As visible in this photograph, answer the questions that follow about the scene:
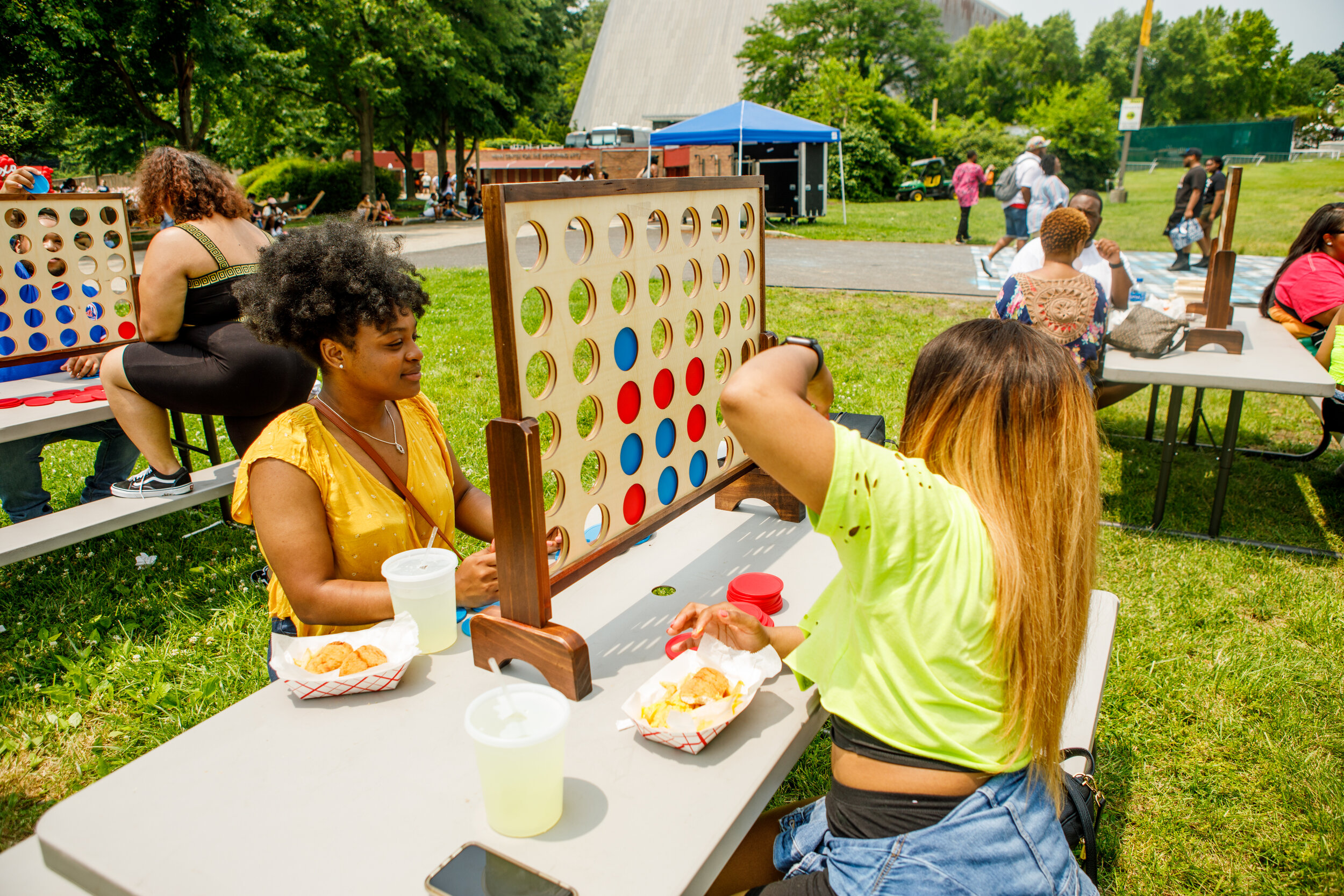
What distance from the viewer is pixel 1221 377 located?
403 centimetres

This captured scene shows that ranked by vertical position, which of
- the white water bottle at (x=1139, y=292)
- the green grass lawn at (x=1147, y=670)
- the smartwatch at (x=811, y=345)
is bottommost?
the green grass lawn at (x=1147, y=670)

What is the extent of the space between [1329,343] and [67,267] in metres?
6.52

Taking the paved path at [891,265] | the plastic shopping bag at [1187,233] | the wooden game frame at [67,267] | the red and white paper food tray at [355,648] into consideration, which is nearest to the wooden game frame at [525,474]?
the red and white paper food tray at [355,648]

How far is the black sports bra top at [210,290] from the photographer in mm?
3404

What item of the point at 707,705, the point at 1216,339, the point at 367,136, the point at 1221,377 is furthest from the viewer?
the point at 367,136

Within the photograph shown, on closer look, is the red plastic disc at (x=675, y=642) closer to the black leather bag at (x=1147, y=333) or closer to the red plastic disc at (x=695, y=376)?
the red plastic disc at (x=695, y=376)

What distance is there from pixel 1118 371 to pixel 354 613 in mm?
3866

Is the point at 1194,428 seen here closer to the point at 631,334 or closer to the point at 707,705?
the point at 631,334

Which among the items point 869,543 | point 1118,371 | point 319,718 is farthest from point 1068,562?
point 1118,371

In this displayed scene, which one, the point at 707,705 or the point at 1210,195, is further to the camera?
the point at 1210,195

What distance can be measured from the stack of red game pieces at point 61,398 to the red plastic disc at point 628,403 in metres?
2.86

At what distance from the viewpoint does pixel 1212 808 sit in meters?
2.60

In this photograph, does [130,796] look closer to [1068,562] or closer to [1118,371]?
[1068,562]

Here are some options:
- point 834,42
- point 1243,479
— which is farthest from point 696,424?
point 834,42
